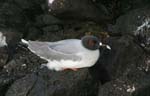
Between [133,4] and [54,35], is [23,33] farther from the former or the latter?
[133,4]

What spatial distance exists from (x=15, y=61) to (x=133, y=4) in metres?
2.62

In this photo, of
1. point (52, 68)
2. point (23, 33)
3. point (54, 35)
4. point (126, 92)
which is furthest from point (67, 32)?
point (126, 92)

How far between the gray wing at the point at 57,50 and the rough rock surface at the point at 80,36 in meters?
0.29

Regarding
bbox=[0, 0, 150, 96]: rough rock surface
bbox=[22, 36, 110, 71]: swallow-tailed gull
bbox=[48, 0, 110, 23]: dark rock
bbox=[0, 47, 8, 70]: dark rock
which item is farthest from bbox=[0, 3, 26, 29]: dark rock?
bbox=[22, 36, 110, 71]: swallow-tailed gull

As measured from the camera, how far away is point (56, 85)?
20.0ft

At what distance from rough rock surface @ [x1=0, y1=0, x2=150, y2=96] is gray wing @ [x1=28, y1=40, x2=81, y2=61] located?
293 millimetres

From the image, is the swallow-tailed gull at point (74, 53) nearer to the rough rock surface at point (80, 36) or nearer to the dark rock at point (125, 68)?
the rough rock surface at point (80, 36)

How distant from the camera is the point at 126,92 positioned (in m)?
6.25

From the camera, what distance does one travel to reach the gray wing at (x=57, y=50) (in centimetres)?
611

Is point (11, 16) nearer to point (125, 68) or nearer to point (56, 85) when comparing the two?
point (56, 85)

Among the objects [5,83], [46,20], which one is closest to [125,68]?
[5,83]

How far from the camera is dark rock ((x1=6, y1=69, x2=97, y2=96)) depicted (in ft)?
19.9

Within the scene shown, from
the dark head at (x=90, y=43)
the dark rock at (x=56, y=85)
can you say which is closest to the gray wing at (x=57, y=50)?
the dark head at (x=90, y=43)

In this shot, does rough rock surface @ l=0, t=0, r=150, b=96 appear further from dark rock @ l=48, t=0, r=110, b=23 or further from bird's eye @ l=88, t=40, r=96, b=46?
bird's eye @ l=88, t=40, r=96, b=46
